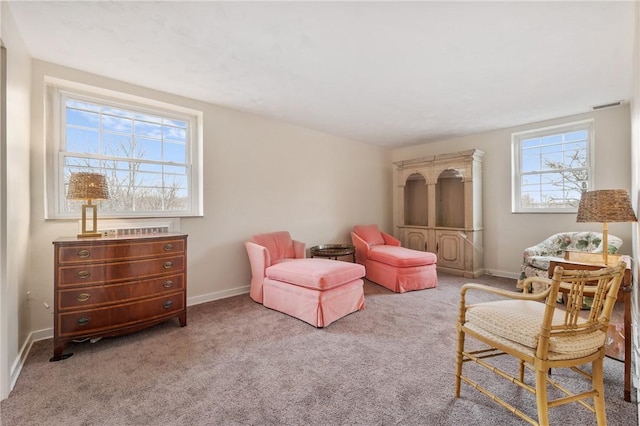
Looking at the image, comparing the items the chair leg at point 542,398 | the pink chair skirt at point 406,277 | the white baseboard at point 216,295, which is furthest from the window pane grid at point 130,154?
the chair leg at point 542,398

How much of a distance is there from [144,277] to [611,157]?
578cm

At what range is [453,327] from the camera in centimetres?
263

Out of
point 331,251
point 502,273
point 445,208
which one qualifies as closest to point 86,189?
point 331,251

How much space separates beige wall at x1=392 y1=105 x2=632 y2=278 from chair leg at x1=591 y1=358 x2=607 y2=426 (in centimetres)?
339

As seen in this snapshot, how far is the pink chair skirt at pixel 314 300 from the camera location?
2.70 metres

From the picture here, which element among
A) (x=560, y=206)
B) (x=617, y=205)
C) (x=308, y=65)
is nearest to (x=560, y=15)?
(x=617, y=205)

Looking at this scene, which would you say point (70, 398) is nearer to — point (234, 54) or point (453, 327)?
point (234, 54)

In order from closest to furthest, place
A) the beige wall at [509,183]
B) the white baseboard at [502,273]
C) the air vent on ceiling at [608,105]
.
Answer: the air vent on ceiling at [608,105] < the beige wall at [509,183] < the white baseboard at [502,273]

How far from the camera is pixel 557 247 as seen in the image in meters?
3.75

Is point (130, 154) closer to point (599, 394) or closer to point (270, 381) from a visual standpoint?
point (270, 381)

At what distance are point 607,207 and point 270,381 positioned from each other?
2617 mm

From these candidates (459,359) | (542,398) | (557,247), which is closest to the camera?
(542,398)

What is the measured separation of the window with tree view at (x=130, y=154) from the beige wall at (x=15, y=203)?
380 millimetres

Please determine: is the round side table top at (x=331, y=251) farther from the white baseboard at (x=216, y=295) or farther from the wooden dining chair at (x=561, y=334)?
the wooden dining chair at (x=561, y=334)
